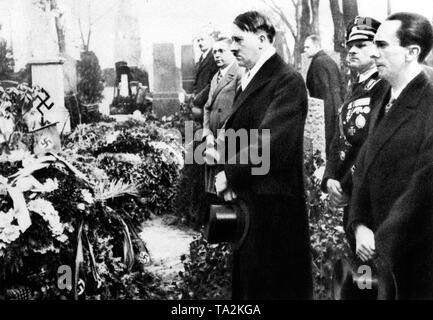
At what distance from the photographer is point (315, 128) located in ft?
12.8

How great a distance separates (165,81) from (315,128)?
36.3 inches

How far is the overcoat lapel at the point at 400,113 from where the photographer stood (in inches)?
141

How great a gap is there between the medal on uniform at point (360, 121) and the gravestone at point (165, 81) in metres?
1.03

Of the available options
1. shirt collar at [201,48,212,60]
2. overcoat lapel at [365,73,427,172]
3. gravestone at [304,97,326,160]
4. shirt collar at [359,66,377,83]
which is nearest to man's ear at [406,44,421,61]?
overcoat lapel at [365,73,427,172]

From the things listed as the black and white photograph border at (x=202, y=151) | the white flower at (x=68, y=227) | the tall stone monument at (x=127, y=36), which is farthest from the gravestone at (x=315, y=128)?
the white flower at (x=68, y=227)

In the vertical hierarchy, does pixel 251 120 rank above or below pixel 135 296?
above

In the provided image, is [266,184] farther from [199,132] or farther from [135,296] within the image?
[135,296]

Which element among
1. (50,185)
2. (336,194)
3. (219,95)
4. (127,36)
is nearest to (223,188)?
(219,95)

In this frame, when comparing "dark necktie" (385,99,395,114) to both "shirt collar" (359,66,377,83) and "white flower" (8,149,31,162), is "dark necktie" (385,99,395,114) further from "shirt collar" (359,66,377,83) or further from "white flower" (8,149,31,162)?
"white flower" (8,149,31,162)

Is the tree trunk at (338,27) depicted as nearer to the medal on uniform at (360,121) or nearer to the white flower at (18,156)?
the medal on uniform at (360,121)
